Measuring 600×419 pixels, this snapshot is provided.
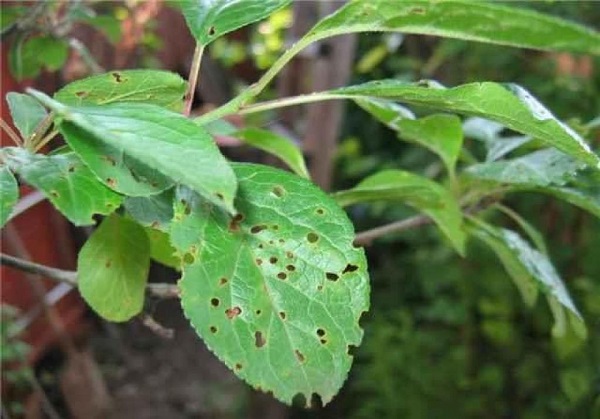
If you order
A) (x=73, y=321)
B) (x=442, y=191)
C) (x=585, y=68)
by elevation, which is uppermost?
(x=442, y=191)

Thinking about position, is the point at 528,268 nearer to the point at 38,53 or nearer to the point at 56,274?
the point at 56,274

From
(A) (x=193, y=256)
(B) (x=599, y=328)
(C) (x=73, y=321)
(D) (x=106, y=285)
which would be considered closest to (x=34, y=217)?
(C) (x=73, y=321)

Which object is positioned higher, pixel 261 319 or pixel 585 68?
pixel 261 319

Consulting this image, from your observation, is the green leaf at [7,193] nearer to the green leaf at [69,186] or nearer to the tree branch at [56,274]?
the green leaf at [69,186]

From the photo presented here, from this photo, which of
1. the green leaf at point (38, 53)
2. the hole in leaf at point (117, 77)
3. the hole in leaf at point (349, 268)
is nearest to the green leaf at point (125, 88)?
the hole in leaf at point (117, 77)

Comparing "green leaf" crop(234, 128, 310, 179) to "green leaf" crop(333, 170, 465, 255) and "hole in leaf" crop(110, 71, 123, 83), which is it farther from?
"hole in leaf" crop(110, 71, 123, 83)

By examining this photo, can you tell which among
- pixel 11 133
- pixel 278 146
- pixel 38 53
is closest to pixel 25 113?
pixel 11 133

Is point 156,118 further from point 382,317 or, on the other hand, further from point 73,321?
point 382,317

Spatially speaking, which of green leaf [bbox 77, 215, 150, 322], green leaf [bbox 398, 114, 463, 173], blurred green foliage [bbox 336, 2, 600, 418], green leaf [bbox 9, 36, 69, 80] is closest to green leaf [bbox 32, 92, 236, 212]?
green leaf [bbox 77, 215, 150, 322]
